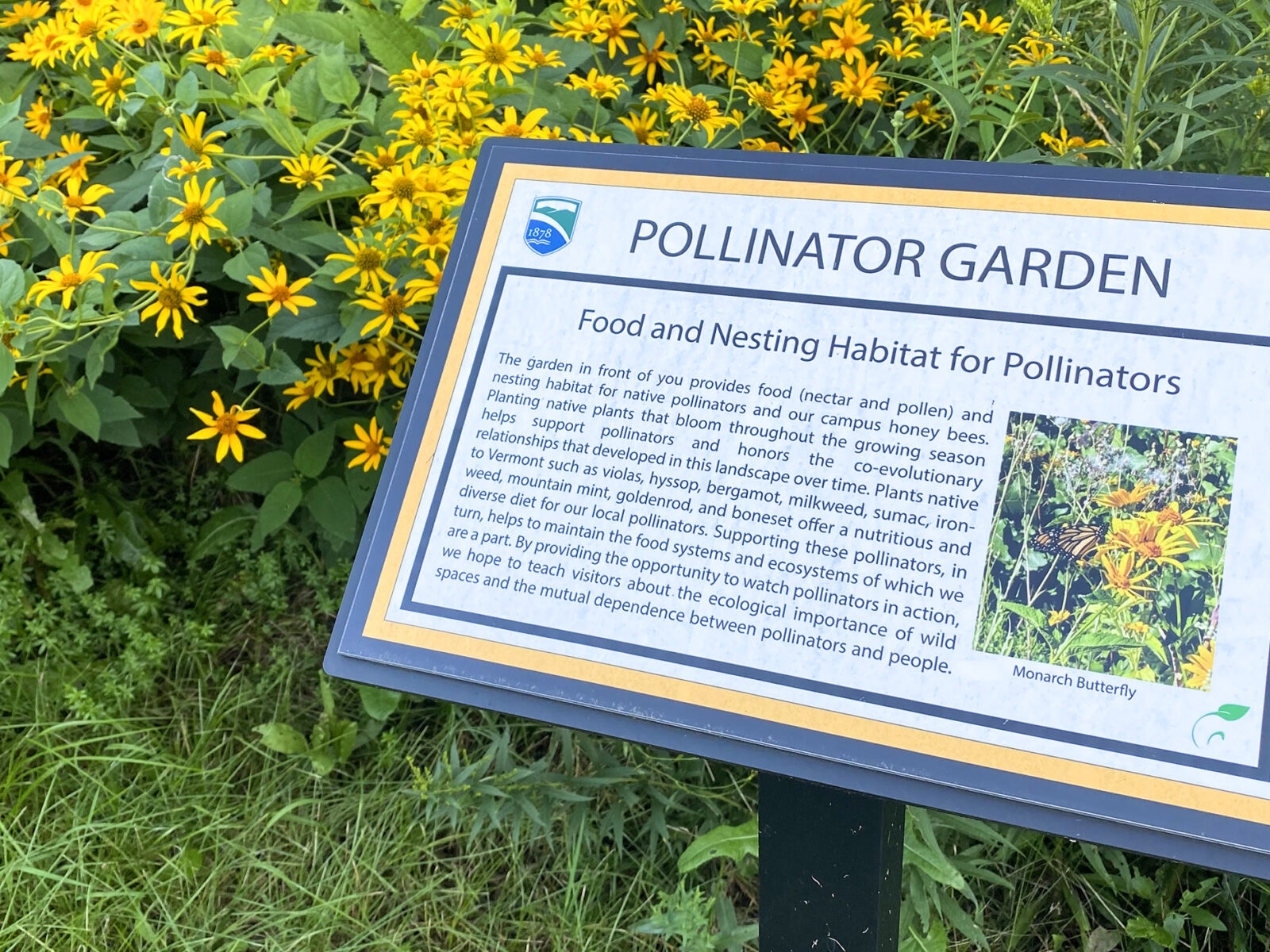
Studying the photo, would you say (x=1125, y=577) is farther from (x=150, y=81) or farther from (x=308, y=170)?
(x=150, y=81)

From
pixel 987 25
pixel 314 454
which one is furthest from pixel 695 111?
pixel 314 454

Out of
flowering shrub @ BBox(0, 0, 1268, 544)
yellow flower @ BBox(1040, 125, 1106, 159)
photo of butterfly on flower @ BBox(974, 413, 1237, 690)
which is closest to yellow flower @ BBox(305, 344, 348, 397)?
flowering shrub @ BBox(0, 0, 1268, 544)

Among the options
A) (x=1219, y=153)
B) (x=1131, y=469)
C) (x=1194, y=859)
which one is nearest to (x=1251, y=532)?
(x=1131, y=469)

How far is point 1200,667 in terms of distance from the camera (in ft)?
2.44

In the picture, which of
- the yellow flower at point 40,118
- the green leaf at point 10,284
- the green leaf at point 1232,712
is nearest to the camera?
the green leaf at point 1232,712

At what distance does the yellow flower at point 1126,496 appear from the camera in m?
0.79

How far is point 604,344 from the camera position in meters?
0.99

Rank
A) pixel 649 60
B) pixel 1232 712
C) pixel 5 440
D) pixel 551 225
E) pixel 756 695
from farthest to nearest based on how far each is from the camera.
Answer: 1. pixel 649 60
2. pixel 5 440
3. pixel 551 225
4. pixel 756 695
5. pixel 1232 712

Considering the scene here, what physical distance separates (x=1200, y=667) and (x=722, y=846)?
66 cm

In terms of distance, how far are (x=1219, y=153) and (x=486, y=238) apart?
1126 millimetres

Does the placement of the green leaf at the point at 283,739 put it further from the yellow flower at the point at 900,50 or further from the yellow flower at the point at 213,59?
the yellow flower at the point at 900,50

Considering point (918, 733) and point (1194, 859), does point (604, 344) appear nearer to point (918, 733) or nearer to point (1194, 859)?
point (918, 733)

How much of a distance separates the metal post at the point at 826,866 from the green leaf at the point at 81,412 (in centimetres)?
106

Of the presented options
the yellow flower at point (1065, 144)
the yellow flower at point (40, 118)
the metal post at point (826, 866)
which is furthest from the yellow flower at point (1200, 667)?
the yellow flower at point (40, 118)
